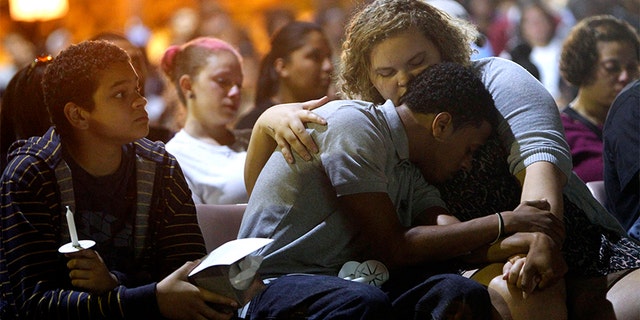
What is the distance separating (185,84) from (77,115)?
1189mm

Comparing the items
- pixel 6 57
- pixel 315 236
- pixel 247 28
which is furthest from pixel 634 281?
pixel 6 57

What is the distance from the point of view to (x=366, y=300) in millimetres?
1911

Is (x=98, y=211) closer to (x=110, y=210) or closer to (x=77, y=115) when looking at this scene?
(x=110, y=210)

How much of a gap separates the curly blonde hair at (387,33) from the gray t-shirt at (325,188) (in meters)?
0.27

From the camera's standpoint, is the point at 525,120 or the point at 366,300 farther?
the point at 525,120

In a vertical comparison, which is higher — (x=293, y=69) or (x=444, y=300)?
(x=293, y=69)

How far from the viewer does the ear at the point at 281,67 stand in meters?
3.98

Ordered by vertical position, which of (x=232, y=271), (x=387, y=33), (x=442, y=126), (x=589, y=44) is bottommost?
(x=232, y=271)

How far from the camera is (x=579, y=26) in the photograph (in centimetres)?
351

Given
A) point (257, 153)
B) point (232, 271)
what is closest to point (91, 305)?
point (232, 271)

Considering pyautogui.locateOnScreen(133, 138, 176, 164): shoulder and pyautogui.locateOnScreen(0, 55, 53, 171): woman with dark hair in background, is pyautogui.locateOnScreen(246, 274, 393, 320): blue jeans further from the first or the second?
pyautogui.locateOnScreen(0, 55, 53, 171): woman with dark hair in background

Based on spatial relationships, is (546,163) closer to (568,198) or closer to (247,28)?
(568,198)

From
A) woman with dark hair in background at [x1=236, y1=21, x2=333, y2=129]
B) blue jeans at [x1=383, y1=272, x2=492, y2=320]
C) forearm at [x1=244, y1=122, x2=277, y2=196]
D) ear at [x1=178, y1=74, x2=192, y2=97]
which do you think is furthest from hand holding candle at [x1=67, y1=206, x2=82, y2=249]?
woman with dark hair in background at [x1=236, y1=21, x2=333, y2=129]

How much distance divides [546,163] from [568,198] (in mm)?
154
